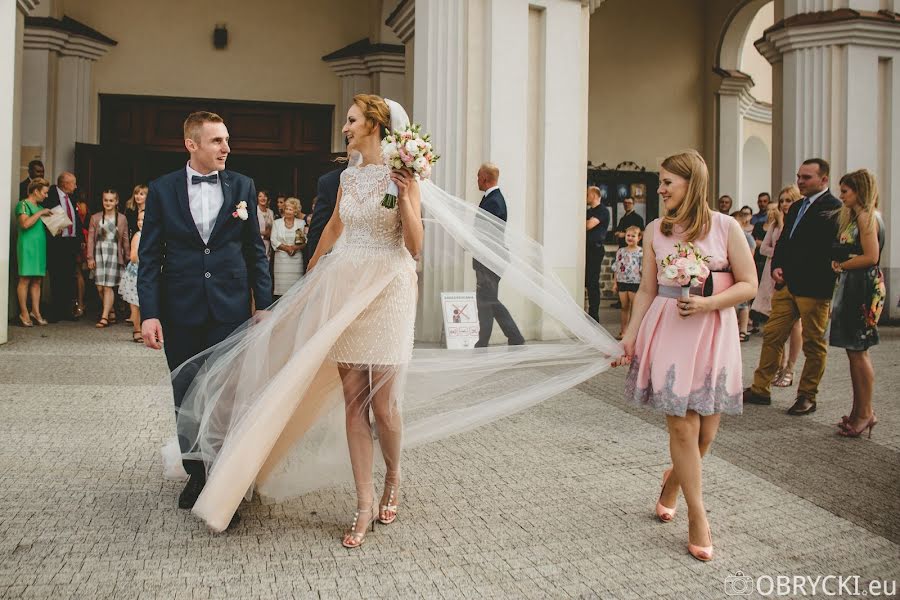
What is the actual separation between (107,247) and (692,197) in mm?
9887

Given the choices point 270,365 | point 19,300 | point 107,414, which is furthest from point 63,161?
point 270,365

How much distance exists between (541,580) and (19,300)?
10.5 m

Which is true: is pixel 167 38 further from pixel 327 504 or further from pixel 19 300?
pixel 327 504

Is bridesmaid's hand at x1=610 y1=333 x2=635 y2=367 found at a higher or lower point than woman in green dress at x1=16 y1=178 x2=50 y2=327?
lower

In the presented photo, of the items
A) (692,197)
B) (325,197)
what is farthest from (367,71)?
(692,197)

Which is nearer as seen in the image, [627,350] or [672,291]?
[672,291]

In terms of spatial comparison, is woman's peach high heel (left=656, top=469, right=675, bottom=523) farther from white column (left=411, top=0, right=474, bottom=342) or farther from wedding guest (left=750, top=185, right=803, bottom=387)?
white column (left=411, top=0, right=474, bottom=342)

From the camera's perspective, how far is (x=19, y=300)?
37.5 ft

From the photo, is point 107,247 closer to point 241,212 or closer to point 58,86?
point 58,86

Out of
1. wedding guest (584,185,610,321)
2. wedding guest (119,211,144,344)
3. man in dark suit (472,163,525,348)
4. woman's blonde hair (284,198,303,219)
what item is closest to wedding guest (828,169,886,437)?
man in dark suit (472,163,525,348)

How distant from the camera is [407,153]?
3.51m

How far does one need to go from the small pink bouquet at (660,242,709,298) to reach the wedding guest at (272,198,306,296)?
7.89 metres

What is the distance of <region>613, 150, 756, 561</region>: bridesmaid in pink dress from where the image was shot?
3633 millimetres

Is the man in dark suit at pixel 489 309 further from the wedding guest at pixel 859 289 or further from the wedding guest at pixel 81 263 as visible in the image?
the wedding guest at pixel 81 263
